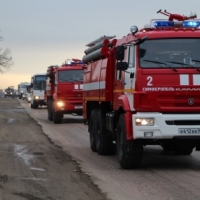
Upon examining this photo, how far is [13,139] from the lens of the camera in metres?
20.3

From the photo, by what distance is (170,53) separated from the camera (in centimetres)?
1245

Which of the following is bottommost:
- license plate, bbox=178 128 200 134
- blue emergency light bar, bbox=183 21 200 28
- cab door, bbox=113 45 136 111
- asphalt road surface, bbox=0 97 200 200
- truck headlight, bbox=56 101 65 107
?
asphalt road surface, bbox=0 97 200 200

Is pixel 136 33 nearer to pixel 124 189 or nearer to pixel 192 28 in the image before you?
pixel 192 28

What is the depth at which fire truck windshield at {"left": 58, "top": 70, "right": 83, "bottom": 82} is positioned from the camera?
95.1 feet

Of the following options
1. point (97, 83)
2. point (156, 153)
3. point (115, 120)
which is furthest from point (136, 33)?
point (156, 153)

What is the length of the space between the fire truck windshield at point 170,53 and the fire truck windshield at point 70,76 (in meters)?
16.5

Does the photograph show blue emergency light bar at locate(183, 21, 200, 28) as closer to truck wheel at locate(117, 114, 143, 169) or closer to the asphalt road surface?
truck wheel at locate(117, 114, 143, 169)

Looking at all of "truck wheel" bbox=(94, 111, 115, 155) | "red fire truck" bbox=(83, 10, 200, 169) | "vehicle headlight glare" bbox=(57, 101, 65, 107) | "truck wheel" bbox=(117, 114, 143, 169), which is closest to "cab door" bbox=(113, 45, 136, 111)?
"red fire truck" bbox=(83, 10, 200, 169)

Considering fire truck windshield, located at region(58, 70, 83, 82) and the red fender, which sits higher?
fire truck windshield, located at region(58, 70, 83, 82)

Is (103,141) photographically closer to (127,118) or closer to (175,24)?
(127,118)

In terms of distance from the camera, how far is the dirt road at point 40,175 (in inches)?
386

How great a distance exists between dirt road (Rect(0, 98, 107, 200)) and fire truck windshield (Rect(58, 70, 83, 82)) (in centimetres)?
1035

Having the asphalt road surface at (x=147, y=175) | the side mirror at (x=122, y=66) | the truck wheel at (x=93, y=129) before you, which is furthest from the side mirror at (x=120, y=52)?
the truck wheel at (x=93, y=129)

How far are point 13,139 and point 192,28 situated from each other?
9.09m
